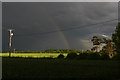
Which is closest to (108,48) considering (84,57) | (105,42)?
(105,42)

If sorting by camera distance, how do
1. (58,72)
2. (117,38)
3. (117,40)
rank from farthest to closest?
(117,38) < (117,40) < (58,72)

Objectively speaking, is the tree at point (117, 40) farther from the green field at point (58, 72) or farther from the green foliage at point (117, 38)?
the green field at point (58, 72)

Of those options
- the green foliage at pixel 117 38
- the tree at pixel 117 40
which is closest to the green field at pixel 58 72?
the tree at pixel 117 40

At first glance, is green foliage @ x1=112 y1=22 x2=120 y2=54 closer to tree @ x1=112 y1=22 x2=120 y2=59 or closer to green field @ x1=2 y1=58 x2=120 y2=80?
tree @ x1=112 y1=22 x2=120 y2=59

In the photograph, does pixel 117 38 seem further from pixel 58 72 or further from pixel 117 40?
pixel 58 72

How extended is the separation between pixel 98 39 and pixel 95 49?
4175 mm

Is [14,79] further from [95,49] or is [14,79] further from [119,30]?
[95,49]

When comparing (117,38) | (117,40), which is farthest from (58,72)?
(117,38)

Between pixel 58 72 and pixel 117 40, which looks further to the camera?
pixel 117 40

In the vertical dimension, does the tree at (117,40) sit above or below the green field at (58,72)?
above

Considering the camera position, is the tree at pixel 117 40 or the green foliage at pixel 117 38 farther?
the green foliage at pixel 117 38

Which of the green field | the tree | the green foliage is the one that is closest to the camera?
the green field

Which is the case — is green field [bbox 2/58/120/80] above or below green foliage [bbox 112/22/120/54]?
below

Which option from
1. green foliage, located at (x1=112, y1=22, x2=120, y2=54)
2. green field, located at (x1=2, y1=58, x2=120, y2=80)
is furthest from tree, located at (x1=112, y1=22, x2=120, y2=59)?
green field, located at (x1=2, y1=58, x2=120, y2=80)
